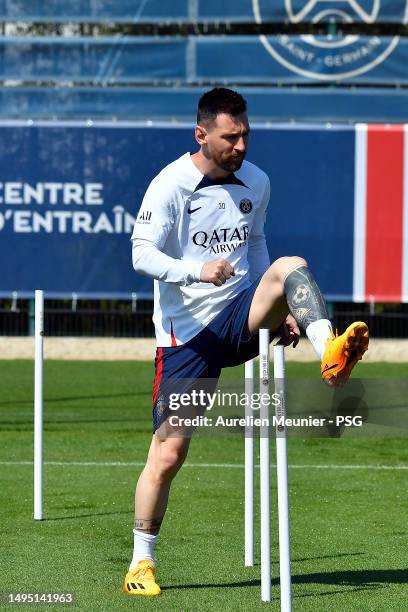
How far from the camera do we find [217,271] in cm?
517

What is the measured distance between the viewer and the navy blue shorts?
567 cm

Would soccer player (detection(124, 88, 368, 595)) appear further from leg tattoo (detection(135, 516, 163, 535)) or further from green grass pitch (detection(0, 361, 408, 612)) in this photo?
green grass pitch (detection(0, 361, 408, 612))

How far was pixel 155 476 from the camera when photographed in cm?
570

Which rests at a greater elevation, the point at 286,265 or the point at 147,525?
the point at 286,265

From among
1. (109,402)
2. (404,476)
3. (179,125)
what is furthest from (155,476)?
(179,125)

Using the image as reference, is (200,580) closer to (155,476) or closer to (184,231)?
(155,476)

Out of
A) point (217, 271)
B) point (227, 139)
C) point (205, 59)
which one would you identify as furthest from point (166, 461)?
point (205, 59)

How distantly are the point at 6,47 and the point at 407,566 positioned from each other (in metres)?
14.7

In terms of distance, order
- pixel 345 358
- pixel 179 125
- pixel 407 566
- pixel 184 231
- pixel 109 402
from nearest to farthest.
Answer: pixel 345 358 < pixel 184 231 < pixel 407 566 < pixel 109 402 < pixel 179 125

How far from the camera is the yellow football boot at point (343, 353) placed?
4.76 m

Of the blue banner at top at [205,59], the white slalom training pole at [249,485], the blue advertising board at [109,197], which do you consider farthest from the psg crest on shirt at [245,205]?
the blue banner at top at [205,59]

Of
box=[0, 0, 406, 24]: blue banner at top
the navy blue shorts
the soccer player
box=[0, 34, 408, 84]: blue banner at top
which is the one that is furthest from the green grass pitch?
box=[0, 0, 406, 24]: blue banner at top

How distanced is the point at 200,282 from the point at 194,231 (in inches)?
13.2

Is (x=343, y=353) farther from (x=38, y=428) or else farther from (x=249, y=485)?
(x=38, y=428)
